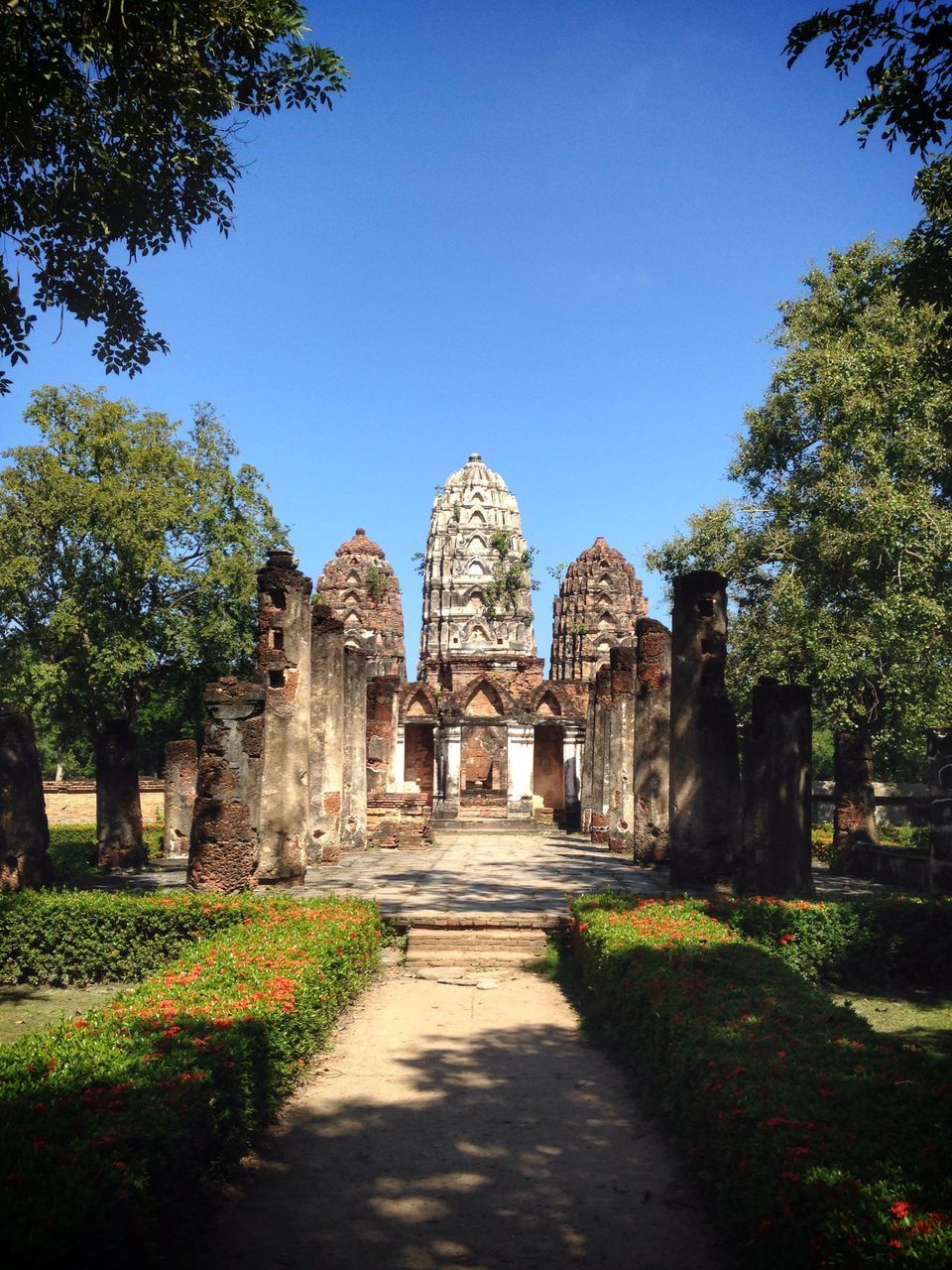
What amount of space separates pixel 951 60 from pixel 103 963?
392 inches

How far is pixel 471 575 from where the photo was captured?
5997cm

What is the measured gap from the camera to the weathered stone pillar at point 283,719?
1461cm

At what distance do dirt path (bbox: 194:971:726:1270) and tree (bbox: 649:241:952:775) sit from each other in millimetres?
17139

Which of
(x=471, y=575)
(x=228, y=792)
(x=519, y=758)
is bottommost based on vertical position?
(x=228, y=792)

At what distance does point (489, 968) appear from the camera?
36.9 feet

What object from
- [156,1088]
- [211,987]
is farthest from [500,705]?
[156,1088]

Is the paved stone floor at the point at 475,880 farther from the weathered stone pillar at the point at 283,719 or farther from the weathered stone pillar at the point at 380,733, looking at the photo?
the weathered stone pillar at the point at 380,733

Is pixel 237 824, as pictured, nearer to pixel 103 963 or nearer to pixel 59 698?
pixel 103 963

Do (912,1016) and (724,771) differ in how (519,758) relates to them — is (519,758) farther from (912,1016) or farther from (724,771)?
(912,1016)

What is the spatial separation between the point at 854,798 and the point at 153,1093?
16799 millimetres

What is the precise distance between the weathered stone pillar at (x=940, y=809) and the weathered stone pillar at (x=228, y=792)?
8.54 metres

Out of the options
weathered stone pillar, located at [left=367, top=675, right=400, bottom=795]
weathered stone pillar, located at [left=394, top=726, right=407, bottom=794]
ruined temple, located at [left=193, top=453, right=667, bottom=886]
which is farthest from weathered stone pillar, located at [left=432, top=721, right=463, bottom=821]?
weathered stone pillar, located at [left=367, top=675, right=400, bottom=795]

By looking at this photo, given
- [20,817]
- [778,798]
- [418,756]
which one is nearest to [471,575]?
[418,756]

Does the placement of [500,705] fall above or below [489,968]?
above
